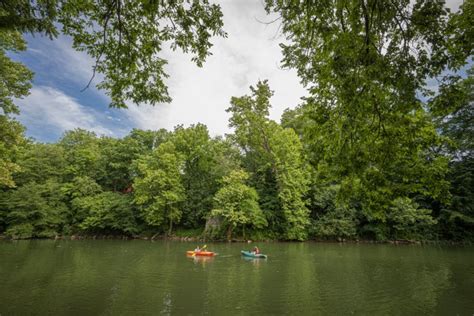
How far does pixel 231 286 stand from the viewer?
10797 millimetres

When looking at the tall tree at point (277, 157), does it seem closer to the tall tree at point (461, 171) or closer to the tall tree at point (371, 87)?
the tall tree at point (461, 171)

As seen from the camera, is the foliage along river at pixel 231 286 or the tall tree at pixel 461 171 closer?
the foliage along river at pixel 231 286

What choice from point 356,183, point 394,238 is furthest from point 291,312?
point 394,238

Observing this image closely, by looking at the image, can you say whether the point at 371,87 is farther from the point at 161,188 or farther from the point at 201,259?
the point at 161,188

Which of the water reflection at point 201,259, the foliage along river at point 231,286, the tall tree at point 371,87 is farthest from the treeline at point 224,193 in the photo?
the tall tree at point 371,87

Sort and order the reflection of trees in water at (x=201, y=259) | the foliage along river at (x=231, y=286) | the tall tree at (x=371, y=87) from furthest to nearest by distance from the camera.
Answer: the reflection of trees in water at (x=201, y=259) < the foliage along river at (x=231, y=286) < the tall tree at (x=371, y=87)

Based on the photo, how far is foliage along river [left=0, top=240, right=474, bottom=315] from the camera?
8.21m

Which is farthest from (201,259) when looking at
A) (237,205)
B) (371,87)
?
(371,87)

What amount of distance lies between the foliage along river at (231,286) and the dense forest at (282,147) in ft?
13.2

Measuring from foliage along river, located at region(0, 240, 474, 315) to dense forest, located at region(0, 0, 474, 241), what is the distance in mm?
4013

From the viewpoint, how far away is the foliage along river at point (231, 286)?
8211mm

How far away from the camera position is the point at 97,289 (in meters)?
9.95

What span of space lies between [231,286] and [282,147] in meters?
20.3

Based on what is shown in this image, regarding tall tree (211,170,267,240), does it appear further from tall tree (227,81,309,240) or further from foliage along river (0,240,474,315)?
foliage along river (0,240,474,315)
